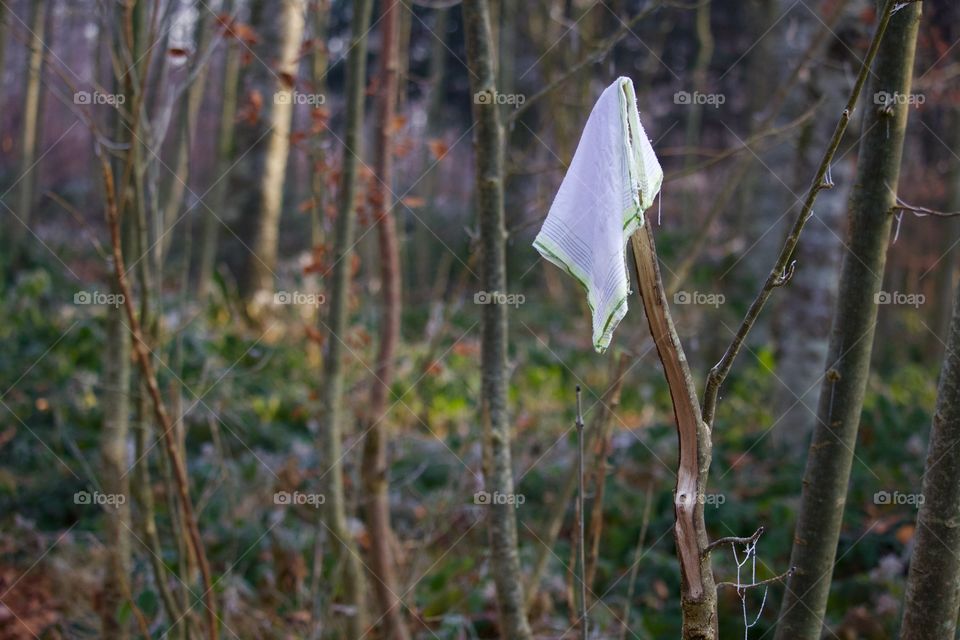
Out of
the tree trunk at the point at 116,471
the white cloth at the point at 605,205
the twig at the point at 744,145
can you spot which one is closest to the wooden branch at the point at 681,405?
the white cloth at the point at 605,205

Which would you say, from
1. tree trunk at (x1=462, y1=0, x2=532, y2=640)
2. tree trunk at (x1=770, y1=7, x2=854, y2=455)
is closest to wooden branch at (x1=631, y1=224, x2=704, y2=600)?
tree trunk at (x1=462, y1=0, x2=532, y2=640)

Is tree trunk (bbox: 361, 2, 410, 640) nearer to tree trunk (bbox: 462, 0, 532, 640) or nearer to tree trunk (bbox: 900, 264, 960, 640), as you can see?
tree trunk (bbox: 462, 0, 532, 640)

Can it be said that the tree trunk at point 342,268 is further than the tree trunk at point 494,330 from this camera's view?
Yes

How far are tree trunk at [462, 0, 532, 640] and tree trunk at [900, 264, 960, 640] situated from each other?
93cm

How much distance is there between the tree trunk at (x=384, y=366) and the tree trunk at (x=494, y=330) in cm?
80

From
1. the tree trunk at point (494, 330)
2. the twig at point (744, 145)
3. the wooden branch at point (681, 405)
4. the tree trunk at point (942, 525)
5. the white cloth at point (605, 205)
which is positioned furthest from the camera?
the twig at point (744, 145)

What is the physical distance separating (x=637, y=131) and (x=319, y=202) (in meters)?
2.24

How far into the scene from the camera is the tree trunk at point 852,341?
1.92 metres

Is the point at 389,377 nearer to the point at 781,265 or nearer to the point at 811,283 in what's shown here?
the point at 781,265

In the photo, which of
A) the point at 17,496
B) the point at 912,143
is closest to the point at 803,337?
the point at 17,496

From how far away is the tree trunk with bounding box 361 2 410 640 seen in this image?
305 centimetres

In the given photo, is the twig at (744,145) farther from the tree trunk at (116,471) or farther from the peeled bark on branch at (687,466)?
the tree trunk at (116,471)

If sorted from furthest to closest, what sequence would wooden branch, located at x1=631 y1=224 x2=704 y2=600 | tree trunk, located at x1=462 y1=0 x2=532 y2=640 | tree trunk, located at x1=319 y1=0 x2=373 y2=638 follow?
tree trunk, located at x1=319 y1=0 x2=373 y2=638
tree trunk, located at x1=462 y1=0 x2=532 y2=640
wooden branch, located at x1=631 y1=224 x2=704 y2=600

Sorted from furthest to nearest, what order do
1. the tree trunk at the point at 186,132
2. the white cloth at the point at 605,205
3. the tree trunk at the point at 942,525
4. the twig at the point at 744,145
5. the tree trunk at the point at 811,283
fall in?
the tree trunk at the point at 811,283, the tree trunk at the point at 186,132, the twig at the point at 744,145, the tree trunk at the point at 942,525, the white cloth at the point at 605,205
